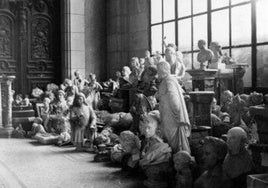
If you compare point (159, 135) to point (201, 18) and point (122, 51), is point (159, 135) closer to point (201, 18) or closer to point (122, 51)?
point (201, 18)

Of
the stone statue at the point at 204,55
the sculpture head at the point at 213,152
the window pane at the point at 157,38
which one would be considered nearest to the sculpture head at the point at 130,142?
the sculpture head at the point at 213,152

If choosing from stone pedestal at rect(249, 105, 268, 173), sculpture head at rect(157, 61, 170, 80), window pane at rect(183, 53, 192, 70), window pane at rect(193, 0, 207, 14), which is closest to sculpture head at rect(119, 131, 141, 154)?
sculpture head at rect(157, 61, 170, 80)

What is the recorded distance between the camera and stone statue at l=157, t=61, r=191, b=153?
707cm

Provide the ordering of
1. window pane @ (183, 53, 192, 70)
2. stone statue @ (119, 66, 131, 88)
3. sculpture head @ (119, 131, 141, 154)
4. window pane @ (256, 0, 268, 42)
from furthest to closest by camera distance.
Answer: window pane @ (183, 53, 192, 70), stone statue @ (119, 66, 131, 88), window pane @ (256, 0, 268, 42), sculpture head @ (119, 131, 141, 154)

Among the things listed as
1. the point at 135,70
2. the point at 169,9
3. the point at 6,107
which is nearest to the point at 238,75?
the point at 135,70

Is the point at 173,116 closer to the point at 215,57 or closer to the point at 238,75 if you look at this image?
the point at 238,75

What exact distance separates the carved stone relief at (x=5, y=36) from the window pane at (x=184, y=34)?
747cm

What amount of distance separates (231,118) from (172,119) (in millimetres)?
1929

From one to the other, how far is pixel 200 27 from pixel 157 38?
276cm

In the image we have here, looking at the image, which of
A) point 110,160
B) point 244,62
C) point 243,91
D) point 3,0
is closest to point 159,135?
point 110,160

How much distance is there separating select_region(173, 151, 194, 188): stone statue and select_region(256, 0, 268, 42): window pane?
5.77m

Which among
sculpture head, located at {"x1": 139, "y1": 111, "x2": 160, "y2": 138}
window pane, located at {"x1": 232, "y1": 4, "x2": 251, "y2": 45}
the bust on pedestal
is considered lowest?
sculpture head, located at {"x1": 139, "y1": 111, "x2": 160, "y2": 138}

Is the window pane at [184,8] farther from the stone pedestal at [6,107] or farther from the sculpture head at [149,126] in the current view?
the sculpture head at [149,126]

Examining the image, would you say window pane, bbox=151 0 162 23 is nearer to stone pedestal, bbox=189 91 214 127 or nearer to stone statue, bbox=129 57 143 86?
stone statue, bbox=129 57 143 86
